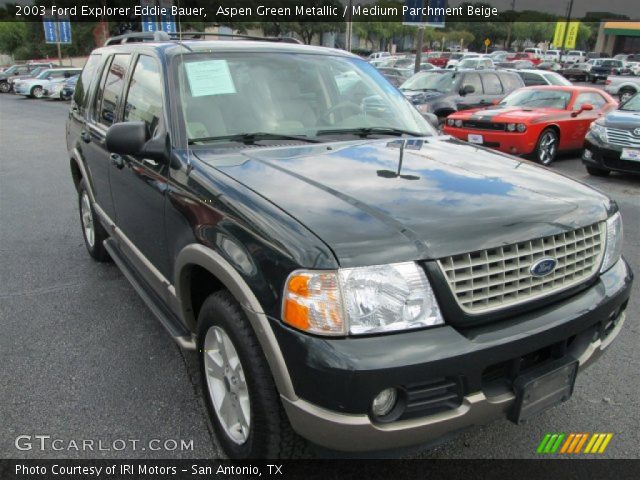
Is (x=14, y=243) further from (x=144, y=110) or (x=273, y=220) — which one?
(x=273, y=220)

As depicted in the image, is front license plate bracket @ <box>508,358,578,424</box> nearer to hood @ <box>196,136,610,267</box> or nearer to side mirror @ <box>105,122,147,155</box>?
hood @ <box>196,136,610,267</box>

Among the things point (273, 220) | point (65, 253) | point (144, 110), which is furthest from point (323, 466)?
point (65, 253)

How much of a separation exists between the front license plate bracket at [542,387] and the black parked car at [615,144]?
6894mm

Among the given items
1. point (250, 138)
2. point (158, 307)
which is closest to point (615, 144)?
point (250, 138)

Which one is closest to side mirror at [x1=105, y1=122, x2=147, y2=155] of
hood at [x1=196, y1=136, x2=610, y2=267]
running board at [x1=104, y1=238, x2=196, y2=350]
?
hood at [x1=196, y1=136, x2=610, y2=267]

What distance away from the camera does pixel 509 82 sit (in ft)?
45.1

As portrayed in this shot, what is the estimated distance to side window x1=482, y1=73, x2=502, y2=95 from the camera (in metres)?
13.3

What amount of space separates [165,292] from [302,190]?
1164 millimetres

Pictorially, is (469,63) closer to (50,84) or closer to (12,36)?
(50,84)

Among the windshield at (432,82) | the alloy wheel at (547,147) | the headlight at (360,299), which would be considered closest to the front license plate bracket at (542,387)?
the headlight at (360,299)

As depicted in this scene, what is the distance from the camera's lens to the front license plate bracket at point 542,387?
77.1 inches

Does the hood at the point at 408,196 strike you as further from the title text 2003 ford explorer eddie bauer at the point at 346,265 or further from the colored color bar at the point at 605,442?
the colored color bar at the point at 605,442

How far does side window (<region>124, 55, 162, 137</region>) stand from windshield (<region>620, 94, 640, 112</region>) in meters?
8.19

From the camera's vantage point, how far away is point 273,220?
1.97 meters
